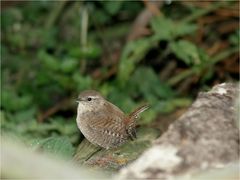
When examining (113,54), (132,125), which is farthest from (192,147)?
(113,54)

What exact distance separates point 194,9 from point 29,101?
7.19 ft

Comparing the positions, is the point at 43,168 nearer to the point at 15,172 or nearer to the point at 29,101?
the point at 15,172

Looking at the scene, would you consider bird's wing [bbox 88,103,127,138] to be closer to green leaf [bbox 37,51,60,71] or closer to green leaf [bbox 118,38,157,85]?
green leaf [bbox 118,38,157,85]

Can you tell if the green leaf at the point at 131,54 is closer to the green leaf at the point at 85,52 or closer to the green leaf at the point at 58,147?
the green leaf at the point at 85,52

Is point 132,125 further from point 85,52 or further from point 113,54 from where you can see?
point 113,54

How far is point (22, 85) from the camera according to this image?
8039 mm

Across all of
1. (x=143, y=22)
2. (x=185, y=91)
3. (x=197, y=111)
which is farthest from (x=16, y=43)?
(x=197, y=111)

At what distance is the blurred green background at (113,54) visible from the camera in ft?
23.0

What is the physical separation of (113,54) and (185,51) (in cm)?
194

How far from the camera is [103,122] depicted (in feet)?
16.8

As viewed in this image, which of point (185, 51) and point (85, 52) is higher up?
point (85, 52)

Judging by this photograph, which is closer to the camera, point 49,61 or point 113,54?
point 49,61

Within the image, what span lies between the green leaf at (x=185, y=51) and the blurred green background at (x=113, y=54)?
1 centimetres

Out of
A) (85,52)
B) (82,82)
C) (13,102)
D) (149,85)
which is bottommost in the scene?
(13,102)
